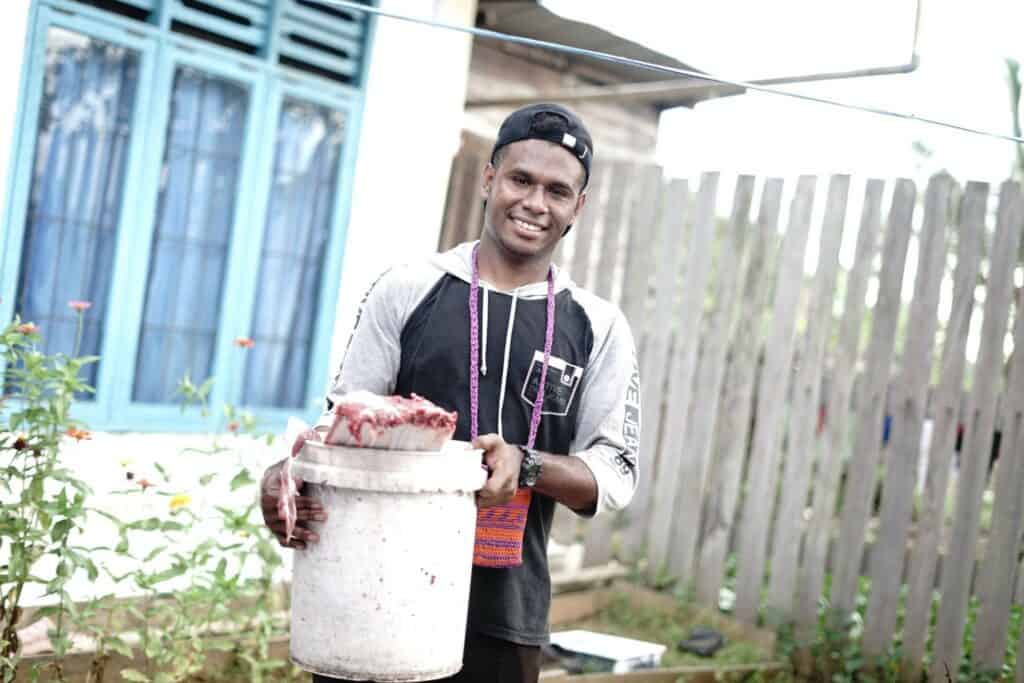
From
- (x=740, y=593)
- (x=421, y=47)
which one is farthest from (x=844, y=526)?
(x=421, y=47)

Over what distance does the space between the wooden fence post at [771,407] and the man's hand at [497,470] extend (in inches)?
147

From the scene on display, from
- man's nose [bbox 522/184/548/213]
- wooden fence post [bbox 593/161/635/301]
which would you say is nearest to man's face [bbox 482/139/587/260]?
man's nose [bbox 522/184/548/213]

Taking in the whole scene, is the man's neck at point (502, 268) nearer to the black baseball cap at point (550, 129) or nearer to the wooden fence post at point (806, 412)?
the black baseball cap at point (550, 129)

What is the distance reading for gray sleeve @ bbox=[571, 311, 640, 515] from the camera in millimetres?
2436

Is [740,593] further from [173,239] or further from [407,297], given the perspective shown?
[407,297]

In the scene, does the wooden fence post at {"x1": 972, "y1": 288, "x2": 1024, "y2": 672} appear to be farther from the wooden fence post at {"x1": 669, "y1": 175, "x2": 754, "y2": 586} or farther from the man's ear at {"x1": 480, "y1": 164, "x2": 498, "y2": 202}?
the man's ear at {"x1": 480, "y1": 164, "x2": 498, "y2": 202}

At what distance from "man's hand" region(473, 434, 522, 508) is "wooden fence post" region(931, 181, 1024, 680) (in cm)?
342

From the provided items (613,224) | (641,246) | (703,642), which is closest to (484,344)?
(703,642)

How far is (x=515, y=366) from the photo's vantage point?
241 centimetres

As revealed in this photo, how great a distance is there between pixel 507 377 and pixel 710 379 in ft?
12.2

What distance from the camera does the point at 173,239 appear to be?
5.22m

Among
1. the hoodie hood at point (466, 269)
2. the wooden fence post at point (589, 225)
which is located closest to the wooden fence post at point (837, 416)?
the wooden fence post at point (589, 225)

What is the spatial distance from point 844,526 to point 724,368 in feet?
3.58

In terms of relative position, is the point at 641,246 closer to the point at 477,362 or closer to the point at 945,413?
the point at 945,413
